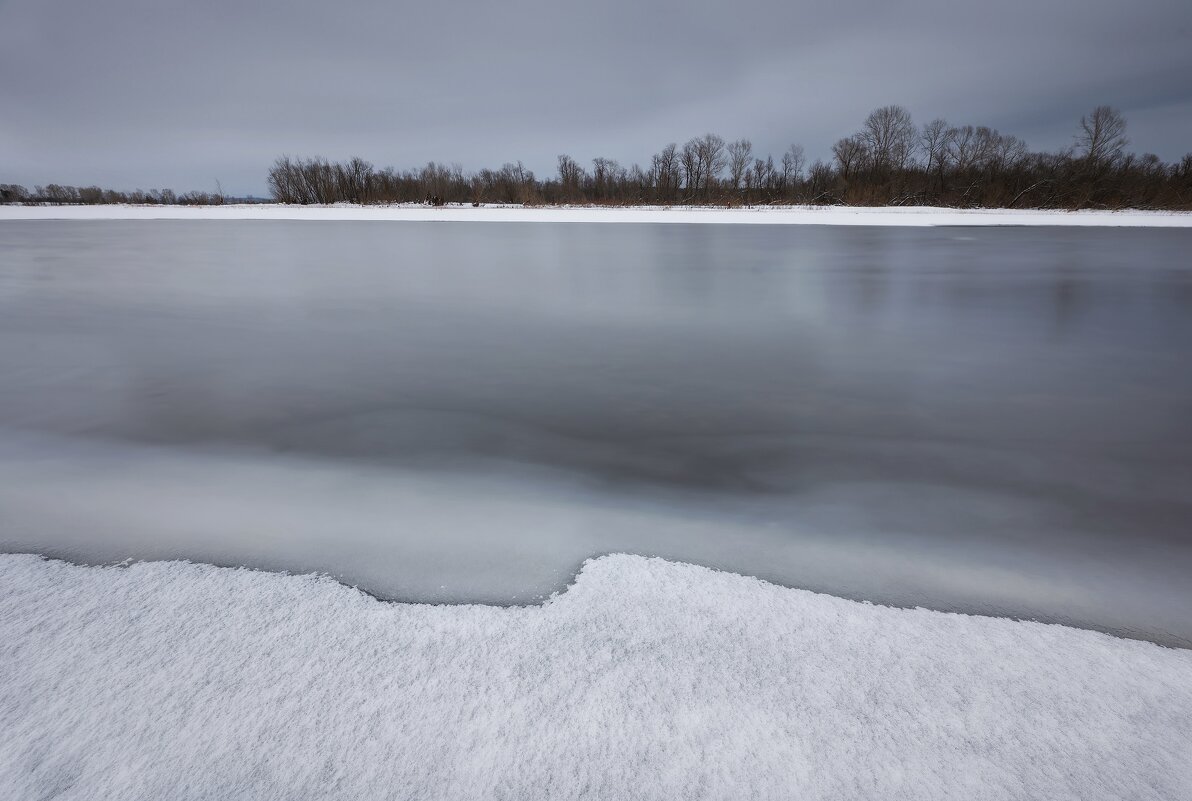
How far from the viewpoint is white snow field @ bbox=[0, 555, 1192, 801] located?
1189mm

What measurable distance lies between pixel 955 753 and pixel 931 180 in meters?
49.4

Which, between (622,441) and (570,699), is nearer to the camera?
(570,699)

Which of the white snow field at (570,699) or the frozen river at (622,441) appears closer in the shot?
the white snow field at (570,699)

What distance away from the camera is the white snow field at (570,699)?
119 cm

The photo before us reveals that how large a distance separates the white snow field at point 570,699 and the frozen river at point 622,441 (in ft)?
0.70

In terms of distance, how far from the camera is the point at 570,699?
1.35 metres

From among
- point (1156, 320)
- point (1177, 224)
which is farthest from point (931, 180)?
point (1156, 320)

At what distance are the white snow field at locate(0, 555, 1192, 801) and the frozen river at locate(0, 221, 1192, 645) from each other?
0.70 feet

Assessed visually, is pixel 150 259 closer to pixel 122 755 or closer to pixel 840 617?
pixel 122 755

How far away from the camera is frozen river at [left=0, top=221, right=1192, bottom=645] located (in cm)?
197

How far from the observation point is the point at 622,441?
2920 millimetres

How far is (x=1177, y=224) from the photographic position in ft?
70.2

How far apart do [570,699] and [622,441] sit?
166cm

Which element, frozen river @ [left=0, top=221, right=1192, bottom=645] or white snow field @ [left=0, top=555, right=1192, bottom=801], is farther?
frozen river @ [left=0, top=221, right=1192, bottom=645]
